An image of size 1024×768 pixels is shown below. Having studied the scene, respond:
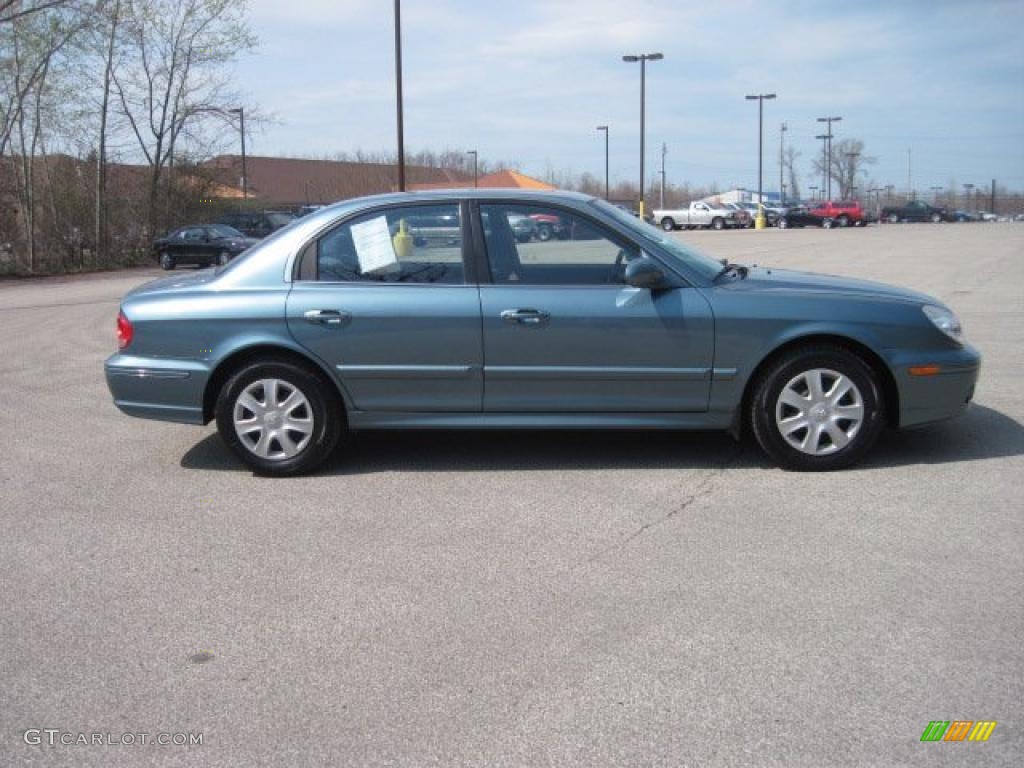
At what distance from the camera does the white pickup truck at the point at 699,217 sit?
6012cm

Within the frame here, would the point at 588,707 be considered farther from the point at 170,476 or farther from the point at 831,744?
the point at 170,476

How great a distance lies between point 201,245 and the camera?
3234 cm

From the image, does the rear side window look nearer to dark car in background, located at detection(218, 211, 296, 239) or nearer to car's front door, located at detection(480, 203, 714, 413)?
car's front door, located at detection(480, 203, 714, 413)

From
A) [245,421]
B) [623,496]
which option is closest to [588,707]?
[623,496]

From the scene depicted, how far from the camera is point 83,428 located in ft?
23.4

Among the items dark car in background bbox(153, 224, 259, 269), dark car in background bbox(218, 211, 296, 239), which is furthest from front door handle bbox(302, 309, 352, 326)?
dark car in background bbox(218, 211, 296, 239)

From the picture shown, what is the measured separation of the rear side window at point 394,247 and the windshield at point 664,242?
0.90 metres

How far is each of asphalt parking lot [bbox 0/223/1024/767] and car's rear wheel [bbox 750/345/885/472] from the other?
163mm

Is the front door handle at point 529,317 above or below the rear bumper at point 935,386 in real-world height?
above

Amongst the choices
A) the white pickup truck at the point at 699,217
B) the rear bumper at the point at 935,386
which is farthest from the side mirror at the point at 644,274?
the white pickup truck at the point at 699,217

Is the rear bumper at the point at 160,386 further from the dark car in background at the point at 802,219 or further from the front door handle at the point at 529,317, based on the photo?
the dark car in background at the point at 802,219

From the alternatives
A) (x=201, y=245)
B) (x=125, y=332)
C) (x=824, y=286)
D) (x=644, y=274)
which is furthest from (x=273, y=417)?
(x=201, y=245)

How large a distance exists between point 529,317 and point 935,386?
2.24 m

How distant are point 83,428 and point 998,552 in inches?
230
